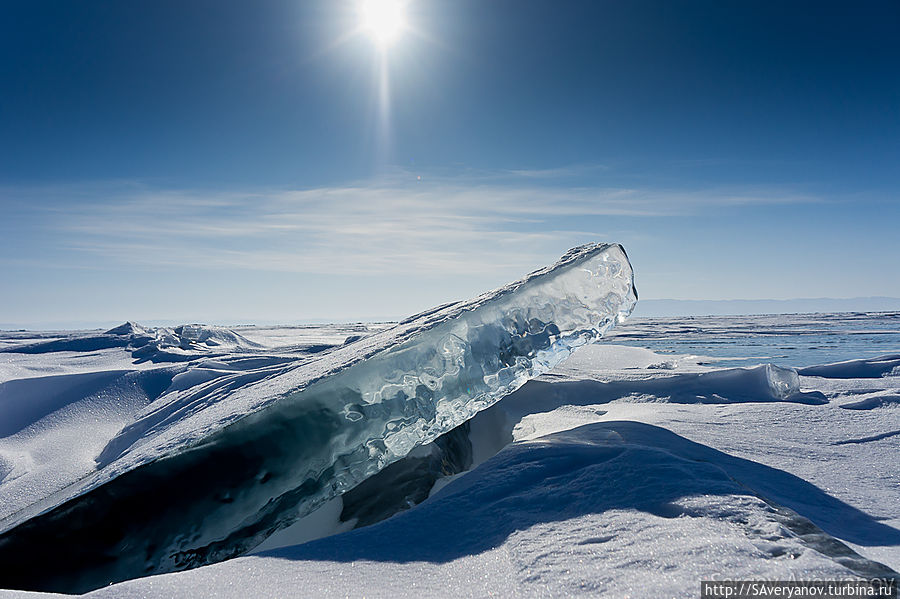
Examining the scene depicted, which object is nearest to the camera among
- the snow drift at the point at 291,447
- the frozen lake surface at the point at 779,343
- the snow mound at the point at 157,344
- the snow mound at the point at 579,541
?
the snow mound at the point at 579,541

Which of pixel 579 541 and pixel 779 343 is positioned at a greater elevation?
pixel 579 541

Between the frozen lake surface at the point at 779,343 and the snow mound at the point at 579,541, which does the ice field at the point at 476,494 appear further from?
the frozen lake surface at the point at 779,343

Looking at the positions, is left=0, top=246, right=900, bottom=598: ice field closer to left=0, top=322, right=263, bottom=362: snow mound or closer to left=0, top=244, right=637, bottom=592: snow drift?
left=0, top=244, right=637, bottom=592: snow drift

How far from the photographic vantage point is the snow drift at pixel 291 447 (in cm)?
142

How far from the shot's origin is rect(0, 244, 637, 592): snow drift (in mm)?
1420

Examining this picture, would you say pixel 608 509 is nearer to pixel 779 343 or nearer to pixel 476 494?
pixel 476 494

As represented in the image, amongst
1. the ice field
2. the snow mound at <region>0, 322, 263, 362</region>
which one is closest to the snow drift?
the ice field

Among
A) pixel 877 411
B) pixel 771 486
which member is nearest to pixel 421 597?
pixel 771 486

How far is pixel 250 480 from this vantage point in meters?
1.56

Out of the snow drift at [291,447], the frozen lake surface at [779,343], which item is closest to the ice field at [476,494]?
the snow drift at [291,447]

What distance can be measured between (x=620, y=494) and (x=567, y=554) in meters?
0.30

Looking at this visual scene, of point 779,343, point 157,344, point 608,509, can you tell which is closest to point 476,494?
point 608,509

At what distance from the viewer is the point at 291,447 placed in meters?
1.60

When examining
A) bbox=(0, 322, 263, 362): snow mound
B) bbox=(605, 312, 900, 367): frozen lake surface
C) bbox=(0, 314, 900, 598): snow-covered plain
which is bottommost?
bbox=(605, 312, 900, 367): frozen lake surface
